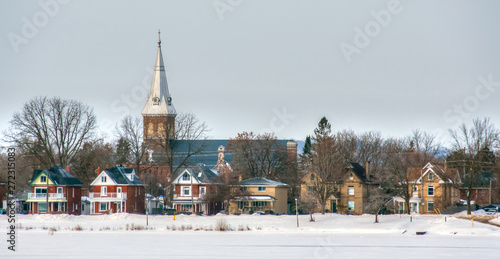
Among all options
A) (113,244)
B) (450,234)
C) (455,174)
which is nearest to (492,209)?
(455,174)

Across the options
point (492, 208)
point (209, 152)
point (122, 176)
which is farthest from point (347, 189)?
point (209, 152)

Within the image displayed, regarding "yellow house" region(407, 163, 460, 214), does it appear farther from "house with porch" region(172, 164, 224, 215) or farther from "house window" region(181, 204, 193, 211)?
"house window" region(181, 204, 193, 211)

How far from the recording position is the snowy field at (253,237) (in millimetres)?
48188

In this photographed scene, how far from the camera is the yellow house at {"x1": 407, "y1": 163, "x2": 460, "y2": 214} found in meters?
93.1

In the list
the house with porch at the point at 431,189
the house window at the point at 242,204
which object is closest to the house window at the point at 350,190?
the house with porch at the point at 431,189

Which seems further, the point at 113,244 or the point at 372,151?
the point at 372,151

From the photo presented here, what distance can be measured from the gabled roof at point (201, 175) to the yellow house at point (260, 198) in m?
3.12

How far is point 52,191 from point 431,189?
4208 centimetres

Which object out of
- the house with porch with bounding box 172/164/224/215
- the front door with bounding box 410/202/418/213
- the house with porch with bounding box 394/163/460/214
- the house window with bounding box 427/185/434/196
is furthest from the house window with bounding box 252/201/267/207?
the house window with bounding box 427/185/434/196

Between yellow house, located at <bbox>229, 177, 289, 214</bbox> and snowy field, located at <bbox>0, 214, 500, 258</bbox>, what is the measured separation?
12741 millimetres

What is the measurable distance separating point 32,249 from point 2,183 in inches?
1980

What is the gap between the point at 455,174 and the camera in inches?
3725

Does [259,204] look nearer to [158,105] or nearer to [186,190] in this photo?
[186,190]

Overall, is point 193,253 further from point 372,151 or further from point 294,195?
point 372,151
